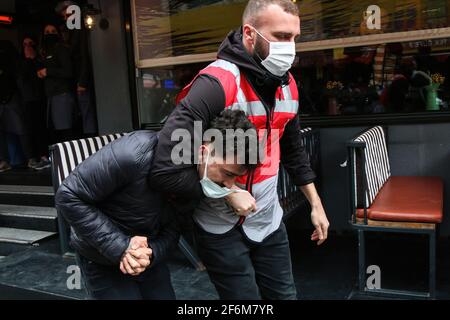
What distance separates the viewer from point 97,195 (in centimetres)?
193

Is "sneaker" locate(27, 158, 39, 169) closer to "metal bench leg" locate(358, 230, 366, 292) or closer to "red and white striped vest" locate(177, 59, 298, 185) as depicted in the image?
"metal bench leg" locate(358, 230, 366, 292)

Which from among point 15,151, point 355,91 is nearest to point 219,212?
point 355,91

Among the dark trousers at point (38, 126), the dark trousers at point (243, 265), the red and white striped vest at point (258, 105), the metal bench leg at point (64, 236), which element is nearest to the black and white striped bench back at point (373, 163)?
the red and white striped vest at point (258, 105)

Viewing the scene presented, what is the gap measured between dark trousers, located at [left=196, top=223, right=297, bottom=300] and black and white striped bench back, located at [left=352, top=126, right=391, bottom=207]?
1653 mm

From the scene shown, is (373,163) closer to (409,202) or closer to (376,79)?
(409,202)

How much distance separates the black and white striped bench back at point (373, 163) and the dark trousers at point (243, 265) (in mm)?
1653

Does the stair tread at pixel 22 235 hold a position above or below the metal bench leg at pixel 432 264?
below

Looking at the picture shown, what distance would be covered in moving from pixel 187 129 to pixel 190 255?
281cm

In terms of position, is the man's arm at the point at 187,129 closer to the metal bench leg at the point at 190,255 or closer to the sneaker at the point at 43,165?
the metal bench leg at the point at 190,255

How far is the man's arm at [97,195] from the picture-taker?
1.90 meters

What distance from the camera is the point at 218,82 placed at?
75.4 inches

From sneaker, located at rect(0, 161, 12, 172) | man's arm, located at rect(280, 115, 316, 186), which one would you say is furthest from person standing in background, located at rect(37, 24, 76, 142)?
man's arm, located at rect(280, 115, 316, 186)

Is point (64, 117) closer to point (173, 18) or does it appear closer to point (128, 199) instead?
point (173, 18)

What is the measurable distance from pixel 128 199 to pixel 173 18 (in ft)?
14.4
